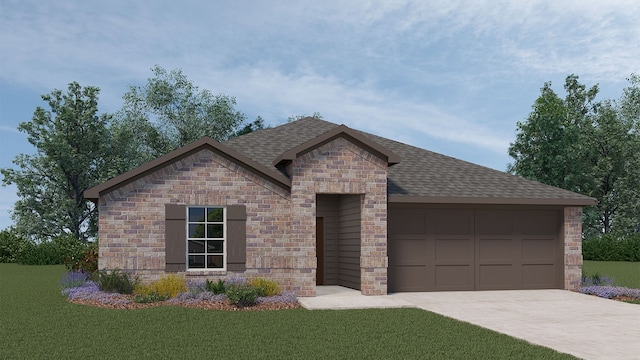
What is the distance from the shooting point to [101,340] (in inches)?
425

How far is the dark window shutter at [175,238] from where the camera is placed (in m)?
16.7

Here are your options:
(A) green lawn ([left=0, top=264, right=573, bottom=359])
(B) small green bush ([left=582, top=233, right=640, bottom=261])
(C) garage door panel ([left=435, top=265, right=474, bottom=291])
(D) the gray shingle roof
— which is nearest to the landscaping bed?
(A) green lawn ([left=0, top=264, right=573, bottom=359])

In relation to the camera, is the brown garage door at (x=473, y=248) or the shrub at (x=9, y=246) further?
the shrub at (x=9, y=246)

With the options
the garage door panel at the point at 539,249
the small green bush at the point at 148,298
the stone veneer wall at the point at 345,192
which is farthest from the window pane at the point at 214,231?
the garage door panel at the point at 539,249

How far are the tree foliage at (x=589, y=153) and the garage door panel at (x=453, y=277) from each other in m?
29.9

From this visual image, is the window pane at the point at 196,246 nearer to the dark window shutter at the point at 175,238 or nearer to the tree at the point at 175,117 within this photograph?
the dark window shutter at the point at 175,238

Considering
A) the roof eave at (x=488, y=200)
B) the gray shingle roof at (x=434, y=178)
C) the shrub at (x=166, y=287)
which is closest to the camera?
the shrub at (x=166, y=287)

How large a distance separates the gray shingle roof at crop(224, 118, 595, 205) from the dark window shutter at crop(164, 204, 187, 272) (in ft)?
10.3

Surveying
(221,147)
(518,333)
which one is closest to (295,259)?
(221,147)

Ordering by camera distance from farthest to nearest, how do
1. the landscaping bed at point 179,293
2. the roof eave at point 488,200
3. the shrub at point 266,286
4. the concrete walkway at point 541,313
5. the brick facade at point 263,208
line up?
the roof eave at point 488,200 < the brick facade at point 263,208 < the shrub at point 266,286 < the landscaping bed at point 179,293 < the concrete walkway at point 541,313

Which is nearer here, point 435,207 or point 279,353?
point 279,353

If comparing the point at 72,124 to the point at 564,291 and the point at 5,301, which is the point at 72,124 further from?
the point at 564,291

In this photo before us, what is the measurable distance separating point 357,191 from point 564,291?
698cm

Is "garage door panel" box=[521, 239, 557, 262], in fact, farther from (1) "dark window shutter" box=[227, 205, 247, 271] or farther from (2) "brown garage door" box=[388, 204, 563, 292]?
(1) "dark window shutter" box=[227, 205, 247, 271]
